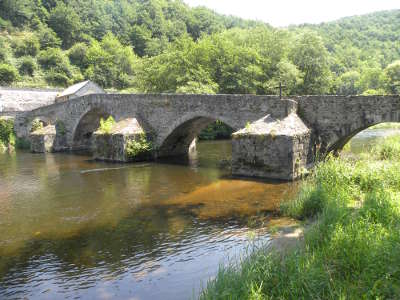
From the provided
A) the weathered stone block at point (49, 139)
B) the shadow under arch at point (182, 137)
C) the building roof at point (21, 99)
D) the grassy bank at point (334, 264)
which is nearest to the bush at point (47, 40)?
the building roof at point (21, 99)

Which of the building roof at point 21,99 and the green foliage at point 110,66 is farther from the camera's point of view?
the green foliage at point 110,66

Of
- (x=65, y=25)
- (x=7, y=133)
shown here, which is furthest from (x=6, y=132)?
(x=65, y=25)

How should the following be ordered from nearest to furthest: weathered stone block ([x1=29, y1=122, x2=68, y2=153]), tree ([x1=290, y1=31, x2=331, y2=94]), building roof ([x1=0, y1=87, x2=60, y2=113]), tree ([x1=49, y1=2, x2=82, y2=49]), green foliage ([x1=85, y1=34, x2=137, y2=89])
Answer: weathered stone block ([x1=29, y1=122, x2=68, y2=153]) < tree ([x1=290, y1=31, x2=331, y2=94]) < building roof ([x1=0, y1=87, x2=60, y2=113]) < green foliage ([x1=85, y1=34, x2=137, y2=89]) < tree ([x1=49, y1=2, x2=82, y2=49])

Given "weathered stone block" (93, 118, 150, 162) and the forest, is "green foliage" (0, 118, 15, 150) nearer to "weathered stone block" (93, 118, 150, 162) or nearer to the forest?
the forest

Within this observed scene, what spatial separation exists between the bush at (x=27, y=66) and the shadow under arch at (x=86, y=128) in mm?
39565

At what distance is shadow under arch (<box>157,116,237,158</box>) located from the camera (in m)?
18.8

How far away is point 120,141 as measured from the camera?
18.9m

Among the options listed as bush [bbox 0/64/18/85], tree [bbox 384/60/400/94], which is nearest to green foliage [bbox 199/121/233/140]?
bush [bbox 0/64/18/85]

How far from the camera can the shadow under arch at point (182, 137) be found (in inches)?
742

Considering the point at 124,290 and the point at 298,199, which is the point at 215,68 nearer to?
the point at 298,199

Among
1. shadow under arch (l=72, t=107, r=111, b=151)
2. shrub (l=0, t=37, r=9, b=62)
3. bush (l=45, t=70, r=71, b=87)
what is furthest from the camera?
bush (l=45, t=70, r=71, b=87)

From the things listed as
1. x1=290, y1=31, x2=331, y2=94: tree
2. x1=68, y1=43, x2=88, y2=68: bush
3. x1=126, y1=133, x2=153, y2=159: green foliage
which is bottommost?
x1=126, y1=133, x2=153, y2=159: green foliage

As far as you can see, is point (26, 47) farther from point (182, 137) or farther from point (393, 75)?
point (393, 75)

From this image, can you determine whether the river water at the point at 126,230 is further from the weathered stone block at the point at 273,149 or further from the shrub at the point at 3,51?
the shrub at the point at 3,51
